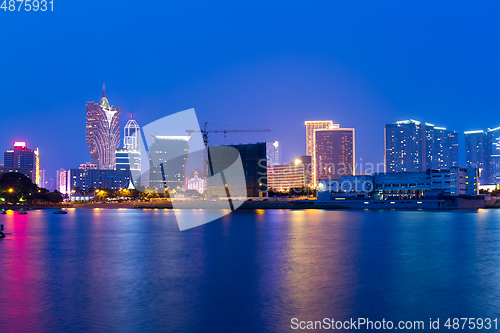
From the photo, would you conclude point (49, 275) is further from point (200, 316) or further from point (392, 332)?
point (392, 332)

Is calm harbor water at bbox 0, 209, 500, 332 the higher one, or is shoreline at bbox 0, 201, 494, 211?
calm harbor water at bbox 0, 209, 500, 332

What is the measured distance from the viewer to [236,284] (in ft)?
77.5

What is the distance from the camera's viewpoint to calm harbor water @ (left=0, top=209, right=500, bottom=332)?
17.2 metres

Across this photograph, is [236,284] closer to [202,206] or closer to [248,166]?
[202,206]

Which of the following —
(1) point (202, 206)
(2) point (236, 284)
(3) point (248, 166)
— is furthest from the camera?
(3) point (248, 166)

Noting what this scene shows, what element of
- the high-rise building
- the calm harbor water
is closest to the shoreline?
the high-rise building

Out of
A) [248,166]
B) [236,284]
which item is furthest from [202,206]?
[236,284]

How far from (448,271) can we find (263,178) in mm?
154212

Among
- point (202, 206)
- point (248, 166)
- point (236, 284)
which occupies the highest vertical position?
point (248, 166)

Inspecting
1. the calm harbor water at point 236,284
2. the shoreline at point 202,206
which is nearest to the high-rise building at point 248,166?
the shoreline at point 202,206

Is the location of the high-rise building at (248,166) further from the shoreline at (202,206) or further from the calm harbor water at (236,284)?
the calm harbor water at (236,284)

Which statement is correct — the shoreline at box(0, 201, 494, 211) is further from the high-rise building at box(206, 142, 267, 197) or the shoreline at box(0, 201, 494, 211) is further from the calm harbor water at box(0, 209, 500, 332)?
the calm harbor water at box(0, 209, 500, 332)

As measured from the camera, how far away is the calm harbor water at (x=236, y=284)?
17156 mm

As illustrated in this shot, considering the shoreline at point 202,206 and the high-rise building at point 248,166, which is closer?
the shoreline at point 202,206
